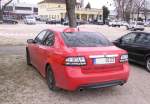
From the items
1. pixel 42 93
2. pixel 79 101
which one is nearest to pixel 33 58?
pixel 42 93

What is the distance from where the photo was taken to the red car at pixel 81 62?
5766mm

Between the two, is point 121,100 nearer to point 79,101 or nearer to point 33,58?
point 79,101

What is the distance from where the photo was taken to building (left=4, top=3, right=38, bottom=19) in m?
116

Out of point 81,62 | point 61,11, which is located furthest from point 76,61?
point 61,11

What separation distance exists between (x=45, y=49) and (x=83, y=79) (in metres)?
1.64

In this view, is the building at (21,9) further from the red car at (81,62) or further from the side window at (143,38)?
the red car at (81,62)

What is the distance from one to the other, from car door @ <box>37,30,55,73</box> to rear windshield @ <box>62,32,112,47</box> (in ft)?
1.30

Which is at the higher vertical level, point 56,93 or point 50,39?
point 50,39

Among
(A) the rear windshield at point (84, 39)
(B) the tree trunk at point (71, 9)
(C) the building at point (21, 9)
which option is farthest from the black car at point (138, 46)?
(C) the building at point (21, 9)

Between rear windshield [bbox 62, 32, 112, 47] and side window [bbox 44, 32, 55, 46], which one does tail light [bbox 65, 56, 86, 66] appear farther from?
side window [bbox 44, 32, 55, 46]

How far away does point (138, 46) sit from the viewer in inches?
377

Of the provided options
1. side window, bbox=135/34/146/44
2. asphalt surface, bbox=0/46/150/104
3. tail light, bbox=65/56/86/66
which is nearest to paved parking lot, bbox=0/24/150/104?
asphalt surface, bbox=0/46/150/104

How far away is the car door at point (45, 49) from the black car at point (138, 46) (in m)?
3.45

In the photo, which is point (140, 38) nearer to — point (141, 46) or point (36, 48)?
point (141, 46)
